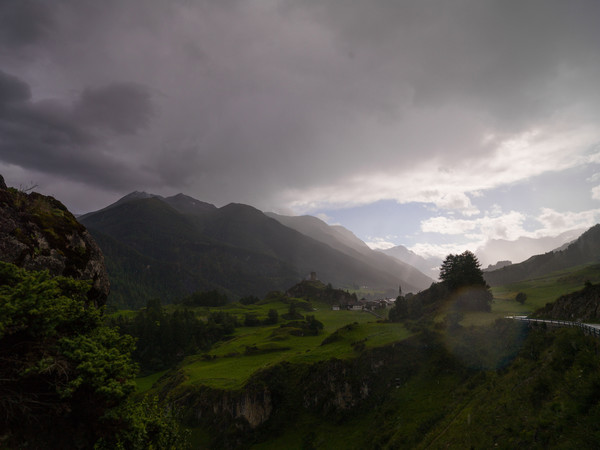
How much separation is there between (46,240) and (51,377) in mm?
12517

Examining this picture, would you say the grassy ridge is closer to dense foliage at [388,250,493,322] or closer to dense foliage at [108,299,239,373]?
dense foliage at [388,250,493,322]

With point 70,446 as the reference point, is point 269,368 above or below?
below

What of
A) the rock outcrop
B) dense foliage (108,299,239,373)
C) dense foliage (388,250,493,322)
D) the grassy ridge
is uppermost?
the rock outcrop

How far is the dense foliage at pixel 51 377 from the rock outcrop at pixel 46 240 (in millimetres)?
6302

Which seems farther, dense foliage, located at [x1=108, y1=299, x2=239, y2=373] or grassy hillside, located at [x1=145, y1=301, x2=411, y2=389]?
dense foliage, located at [x1=108, y1=299, x2=239, y2=373]

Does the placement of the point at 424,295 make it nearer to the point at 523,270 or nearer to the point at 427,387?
the point at 427,387

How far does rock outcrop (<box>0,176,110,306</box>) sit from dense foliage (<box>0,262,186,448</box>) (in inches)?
248

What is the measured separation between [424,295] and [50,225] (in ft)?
302

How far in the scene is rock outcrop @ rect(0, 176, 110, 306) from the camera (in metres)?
18.2

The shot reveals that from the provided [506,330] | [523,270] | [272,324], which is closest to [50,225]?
[506,330]

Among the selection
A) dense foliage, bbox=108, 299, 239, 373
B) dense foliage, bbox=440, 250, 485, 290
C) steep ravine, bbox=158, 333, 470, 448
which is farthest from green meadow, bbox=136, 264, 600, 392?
dense foliage, bbox=108, 299, 239, 373

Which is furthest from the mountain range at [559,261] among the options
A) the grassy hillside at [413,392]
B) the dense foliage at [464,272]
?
the grassy hillside at [413,392]

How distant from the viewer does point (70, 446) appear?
12.1 m

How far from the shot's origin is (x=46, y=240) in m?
20.2
